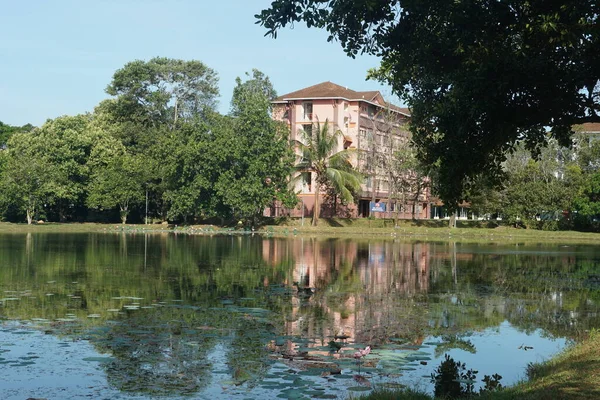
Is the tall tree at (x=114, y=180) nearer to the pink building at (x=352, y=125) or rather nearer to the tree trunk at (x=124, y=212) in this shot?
the tree trunk at (x=124, y=212)

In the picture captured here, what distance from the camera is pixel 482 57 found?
43.9ft

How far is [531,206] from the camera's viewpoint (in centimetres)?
7281

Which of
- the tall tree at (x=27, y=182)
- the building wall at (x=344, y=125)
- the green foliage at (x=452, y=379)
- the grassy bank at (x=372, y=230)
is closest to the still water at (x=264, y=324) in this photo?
the green foliage at (x=452, y=379)

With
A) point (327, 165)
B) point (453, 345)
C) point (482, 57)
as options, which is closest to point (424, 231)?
point (327, 165)

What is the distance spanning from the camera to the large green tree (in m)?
12.6

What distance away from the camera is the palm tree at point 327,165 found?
7300 centimetres

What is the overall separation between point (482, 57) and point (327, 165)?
61634 millimetres

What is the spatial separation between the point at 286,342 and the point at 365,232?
5599 cm

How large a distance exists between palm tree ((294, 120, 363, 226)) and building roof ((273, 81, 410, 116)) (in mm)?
8502

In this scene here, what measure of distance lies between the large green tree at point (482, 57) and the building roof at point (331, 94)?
2624 inches

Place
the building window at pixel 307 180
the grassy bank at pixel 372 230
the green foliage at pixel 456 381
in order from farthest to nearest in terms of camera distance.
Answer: the building window at pixel 307 180, the grassy bank at pixel 372 230, the green foliage at pixel 456 381

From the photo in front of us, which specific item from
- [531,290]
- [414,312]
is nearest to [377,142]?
[531,290]

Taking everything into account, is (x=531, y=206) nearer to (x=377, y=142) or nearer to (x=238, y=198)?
(x=377, y=142)

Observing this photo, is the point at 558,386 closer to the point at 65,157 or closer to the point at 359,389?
the point at 359,389
